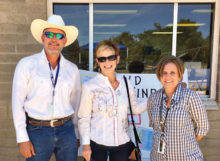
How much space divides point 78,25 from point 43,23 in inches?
56.4

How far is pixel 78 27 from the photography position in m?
3.32

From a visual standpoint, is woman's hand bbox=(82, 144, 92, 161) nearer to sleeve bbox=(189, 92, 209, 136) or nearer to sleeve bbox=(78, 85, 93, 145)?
sleeve bbox=(78, 85, 93, 145)

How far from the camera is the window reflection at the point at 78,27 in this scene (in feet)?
10.6

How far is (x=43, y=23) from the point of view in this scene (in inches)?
76.4

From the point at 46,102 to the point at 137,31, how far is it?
7.49 ft

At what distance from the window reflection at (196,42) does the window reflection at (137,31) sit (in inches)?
8.6

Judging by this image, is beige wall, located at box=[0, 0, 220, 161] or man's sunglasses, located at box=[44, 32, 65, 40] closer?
man's sunglasses, located at box=[44, 32, 65, 40]

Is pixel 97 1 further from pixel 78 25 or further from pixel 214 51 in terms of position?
pixel 214 51

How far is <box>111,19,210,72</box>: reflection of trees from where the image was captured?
132 inches

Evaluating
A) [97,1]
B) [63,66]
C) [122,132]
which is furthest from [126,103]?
[97,1]

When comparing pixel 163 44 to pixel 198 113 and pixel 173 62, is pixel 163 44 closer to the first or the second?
pixel 173 62

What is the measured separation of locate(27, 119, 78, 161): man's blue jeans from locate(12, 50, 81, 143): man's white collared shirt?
89mm

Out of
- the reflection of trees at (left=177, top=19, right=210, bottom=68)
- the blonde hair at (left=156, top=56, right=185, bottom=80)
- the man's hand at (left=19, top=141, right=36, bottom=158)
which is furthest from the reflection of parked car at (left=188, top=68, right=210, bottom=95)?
the man's hand at (left=19, top=141, right=36, bottom=158)

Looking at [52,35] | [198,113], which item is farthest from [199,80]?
[52,35]
